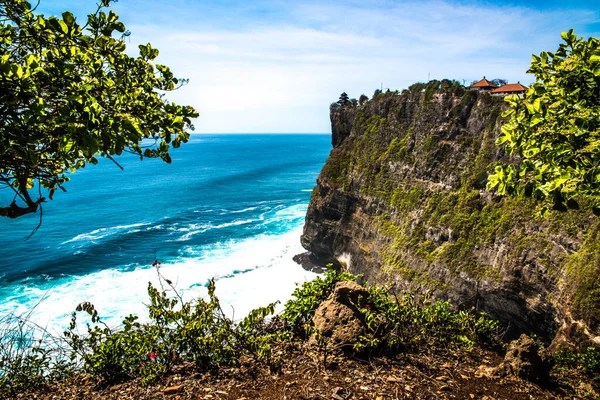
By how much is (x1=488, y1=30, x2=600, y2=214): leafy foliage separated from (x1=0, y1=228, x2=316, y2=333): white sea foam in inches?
1105

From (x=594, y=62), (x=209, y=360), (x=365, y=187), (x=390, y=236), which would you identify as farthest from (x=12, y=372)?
(x=365, y=187)

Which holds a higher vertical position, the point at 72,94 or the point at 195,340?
the point at 72,94

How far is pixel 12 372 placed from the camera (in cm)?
712

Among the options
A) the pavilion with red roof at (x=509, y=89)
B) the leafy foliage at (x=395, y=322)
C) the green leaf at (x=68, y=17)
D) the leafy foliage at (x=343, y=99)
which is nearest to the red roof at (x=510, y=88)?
the pavilion with red roof at (x=509, y=89)

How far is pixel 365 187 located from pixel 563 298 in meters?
26.3

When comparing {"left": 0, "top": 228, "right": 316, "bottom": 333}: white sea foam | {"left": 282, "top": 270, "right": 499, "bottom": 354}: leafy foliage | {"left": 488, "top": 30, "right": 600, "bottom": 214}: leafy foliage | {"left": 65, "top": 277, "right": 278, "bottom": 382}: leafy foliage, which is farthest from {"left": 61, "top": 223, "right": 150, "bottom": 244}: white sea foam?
{"left": 488, "top": 30, "right": 600, "bottom": 214}: leafy foliage

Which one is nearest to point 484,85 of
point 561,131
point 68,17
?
point 561,131

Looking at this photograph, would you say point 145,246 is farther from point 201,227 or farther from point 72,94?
point 72,94

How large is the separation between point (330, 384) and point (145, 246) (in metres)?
52.3

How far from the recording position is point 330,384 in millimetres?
6469

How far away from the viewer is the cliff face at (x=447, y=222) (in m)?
25.3

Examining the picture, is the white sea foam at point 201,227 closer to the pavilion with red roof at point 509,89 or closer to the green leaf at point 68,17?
the pavilion with red roof at point 509,89

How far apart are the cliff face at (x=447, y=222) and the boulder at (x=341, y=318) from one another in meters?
11.0

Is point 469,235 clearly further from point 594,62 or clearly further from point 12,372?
point 12,372
